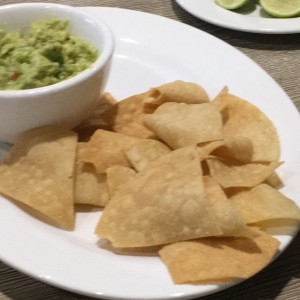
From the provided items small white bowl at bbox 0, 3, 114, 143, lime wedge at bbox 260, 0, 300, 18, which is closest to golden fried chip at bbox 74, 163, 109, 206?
small white bowl at bbox 0, 3, 114, 143

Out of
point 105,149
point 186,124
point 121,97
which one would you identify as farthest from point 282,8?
point 105,149

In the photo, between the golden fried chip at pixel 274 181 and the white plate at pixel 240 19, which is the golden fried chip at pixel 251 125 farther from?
the white plate at pixel 240 19

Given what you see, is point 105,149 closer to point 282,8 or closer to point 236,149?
point 236,149

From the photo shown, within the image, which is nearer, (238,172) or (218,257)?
(218,257)

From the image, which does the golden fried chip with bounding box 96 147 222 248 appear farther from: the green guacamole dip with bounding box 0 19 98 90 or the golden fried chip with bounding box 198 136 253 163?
the green guacamole dip with bounding box 0 19 98 90

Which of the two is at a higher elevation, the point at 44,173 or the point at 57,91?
the point at 57,91

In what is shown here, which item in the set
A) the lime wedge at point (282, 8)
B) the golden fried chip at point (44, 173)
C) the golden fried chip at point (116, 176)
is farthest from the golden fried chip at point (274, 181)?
the lime wedge at point (282, 8)

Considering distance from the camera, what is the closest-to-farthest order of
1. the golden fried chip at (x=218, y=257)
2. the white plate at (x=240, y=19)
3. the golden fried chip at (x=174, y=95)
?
the golden fried chip at (x=218, y=257) → the golden fried chip at (x=174, y=95) → the white plate at (x=240, y=19)
